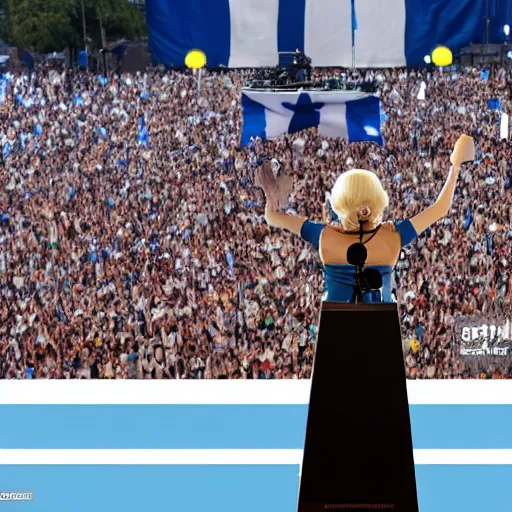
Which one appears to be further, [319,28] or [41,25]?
[41,25]

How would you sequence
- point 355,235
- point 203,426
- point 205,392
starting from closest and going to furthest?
point 355,235
point 203,426
point 205,392

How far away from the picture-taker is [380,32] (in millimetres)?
5523

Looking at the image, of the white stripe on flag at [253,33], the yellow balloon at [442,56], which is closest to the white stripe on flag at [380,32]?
the yellow balloon at [442,56]

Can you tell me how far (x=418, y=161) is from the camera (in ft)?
18.2

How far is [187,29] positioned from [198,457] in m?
3.08

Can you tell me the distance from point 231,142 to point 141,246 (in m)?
0.89

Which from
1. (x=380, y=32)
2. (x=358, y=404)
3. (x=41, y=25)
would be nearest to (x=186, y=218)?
(x=41, y=25)

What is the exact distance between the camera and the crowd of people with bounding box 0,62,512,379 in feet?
18.1

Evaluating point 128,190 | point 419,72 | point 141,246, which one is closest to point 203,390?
point 141,246

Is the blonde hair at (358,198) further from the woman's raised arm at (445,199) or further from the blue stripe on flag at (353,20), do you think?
the blue stripe on flag at (353,20)

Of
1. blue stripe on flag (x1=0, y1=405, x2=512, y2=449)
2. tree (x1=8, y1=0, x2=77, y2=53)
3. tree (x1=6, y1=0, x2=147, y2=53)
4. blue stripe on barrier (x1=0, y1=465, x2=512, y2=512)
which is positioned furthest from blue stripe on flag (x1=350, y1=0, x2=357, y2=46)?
blue stripe on barrier (x1=0, y1=465, x2=512, y2=512)

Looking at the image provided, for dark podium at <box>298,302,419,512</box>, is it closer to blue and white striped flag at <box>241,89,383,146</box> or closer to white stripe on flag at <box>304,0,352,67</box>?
blue and white striped flag at <box>241,89,383,146</box>

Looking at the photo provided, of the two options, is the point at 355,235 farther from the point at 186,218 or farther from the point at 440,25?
the point at 440,25

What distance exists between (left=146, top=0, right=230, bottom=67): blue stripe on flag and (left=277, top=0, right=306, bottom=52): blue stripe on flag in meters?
0.34
